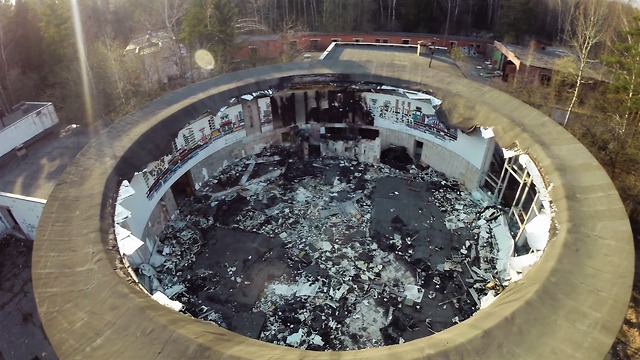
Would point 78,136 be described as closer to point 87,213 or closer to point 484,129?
point 87,213

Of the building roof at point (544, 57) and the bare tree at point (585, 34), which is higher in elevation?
the bare tree at point (585, 34)

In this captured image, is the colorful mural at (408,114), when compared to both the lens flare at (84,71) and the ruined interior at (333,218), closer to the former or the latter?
the ruined interior at (333,218)

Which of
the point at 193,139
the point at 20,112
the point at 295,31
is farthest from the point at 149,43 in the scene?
the point at 193,139

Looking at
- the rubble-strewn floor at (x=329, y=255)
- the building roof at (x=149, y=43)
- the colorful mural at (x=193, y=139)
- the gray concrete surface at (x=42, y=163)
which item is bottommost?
the rubble-strewn floor at (x=329, y=255)

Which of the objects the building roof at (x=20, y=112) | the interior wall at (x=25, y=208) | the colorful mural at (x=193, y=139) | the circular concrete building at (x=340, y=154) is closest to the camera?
the circular concrete building at (x=340, y=154)

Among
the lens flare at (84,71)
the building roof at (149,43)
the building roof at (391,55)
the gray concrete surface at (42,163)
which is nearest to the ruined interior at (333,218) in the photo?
the building roof at (391,55)

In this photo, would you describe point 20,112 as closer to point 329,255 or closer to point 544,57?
point 329,255

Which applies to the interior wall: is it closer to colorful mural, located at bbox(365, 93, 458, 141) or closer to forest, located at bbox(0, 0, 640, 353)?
forest, located at bbox(0, 0, 640, 353)

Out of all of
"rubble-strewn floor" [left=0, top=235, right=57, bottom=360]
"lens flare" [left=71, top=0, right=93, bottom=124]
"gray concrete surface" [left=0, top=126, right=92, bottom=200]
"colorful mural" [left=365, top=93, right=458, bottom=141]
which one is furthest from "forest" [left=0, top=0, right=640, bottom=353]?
"rubble-strewn floor" [left=0, top=235, right=57, bottom=360]
